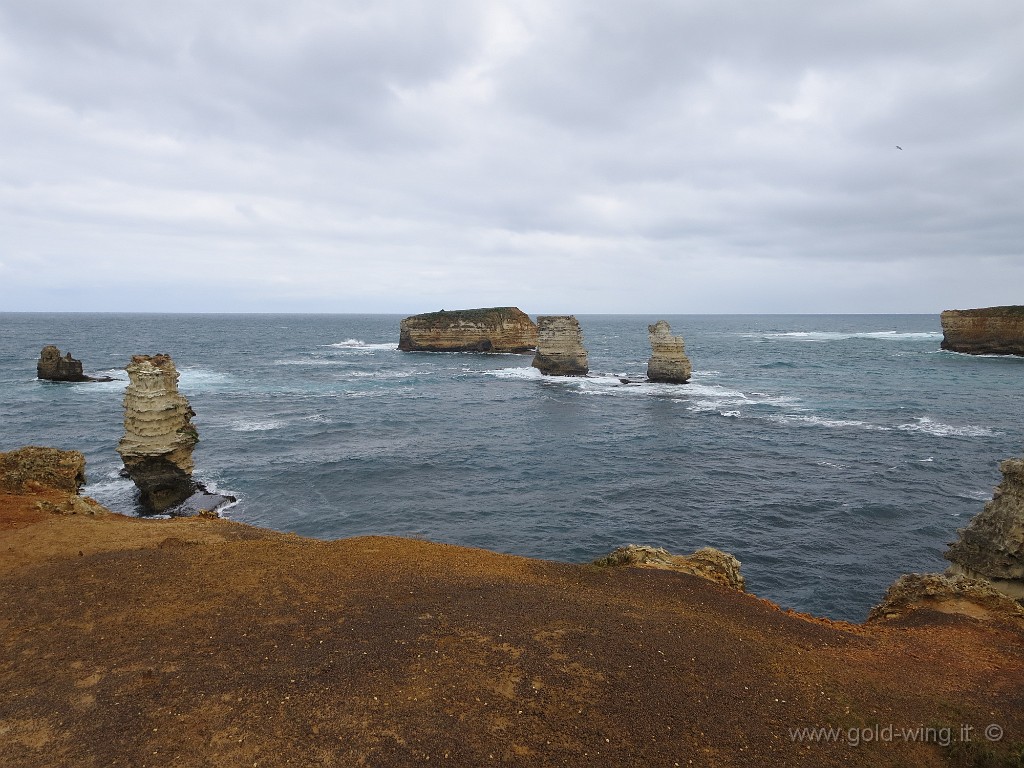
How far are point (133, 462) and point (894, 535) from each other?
105 feet

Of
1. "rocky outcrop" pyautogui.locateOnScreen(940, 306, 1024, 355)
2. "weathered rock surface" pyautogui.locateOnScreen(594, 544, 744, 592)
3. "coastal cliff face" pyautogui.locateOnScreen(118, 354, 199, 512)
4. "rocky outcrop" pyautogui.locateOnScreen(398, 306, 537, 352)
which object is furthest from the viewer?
"rocky outcrop" pyautogui.locateOnScreen(398, 306, 537, 352)

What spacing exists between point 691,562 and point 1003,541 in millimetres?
7684

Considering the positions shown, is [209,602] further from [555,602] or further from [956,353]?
[956,353]

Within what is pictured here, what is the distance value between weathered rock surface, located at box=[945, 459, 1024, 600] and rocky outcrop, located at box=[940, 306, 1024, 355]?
9200 centimetres

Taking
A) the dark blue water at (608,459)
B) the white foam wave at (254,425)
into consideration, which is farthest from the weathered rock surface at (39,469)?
the white foam wave at (254,425)

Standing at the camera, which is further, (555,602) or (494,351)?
(494,351)

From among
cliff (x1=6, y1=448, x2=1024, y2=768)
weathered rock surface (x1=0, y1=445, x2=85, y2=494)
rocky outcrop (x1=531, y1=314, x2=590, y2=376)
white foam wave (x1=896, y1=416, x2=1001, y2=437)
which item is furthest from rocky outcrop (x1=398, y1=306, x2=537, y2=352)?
cliff (x1=6, y1=448, x2=1024, y2=768)

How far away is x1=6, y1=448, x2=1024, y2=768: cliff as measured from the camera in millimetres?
7922

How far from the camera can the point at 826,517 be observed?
25.6 metres

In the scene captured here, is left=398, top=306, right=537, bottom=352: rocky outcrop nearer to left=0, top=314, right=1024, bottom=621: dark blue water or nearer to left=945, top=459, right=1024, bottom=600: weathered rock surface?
left=0, top=314, right=1024, bottom=621: dark blue water

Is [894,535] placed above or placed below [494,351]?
below

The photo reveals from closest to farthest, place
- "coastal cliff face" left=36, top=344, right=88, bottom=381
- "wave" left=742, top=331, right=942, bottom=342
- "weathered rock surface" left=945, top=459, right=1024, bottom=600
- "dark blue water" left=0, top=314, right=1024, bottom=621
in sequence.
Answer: "weathered rock surface" left=945, top=459, right=1024, bottom=600
"dark blue water" left=0, top=314, right=1024, bottom=621
"coastal cliff face" left=36, top=344, right=88, bottom=381
"wave" left=742, top=331, right=942, bottom=342

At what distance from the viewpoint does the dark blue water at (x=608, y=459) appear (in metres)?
23.5

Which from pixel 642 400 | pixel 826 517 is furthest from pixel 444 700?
pixel 642 400
